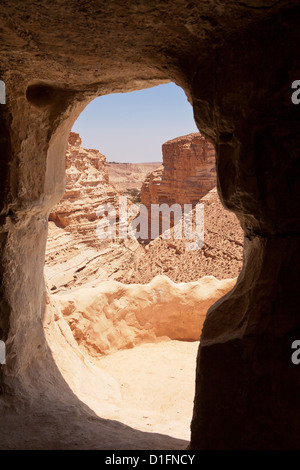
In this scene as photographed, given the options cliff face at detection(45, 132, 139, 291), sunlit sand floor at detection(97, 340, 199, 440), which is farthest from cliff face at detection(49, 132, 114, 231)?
sunlit sand floor at detection(97, 340, 199, 440)

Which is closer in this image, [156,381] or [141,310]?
[156,381]

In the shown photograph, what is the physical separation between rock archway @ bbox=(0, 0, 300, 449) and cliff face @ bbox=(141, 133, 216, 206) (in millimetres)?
17044

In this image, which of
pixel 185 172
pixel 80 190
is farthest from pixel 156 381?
pixel 185 172

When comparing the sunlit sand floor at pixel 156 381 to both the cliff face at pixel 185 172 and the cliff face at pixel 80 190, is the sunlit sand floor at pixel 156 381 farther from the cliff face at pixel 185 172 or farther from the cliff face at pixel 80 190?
the cliff face at pixel 185 172

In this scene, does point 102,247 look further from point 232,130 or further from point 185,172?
point 232,130

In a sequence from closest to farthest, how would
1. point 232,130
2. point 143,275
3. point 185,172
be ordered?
point 232,130 → point 143,275 → point 185,172

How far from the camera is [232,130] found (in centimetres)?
163

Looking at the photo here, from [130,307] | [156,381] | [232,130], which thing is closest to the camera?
[232,130]

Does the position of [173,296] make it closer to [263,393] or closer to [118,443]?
[118,443]

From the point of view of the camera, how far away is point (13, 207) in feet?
7.97

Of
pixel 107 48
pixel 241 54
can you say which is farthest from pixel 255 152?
pixel 107 48

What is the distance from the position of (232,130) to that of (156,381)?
4.32 m

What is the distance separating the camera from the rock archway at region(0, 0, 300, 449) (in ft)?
4.84

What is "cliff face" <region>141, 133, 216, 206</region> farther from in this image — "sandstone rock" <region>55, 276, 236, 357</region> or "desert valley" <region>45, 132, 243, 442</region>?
"sandstone rock" <region>55, 276, 236, 357</region>
